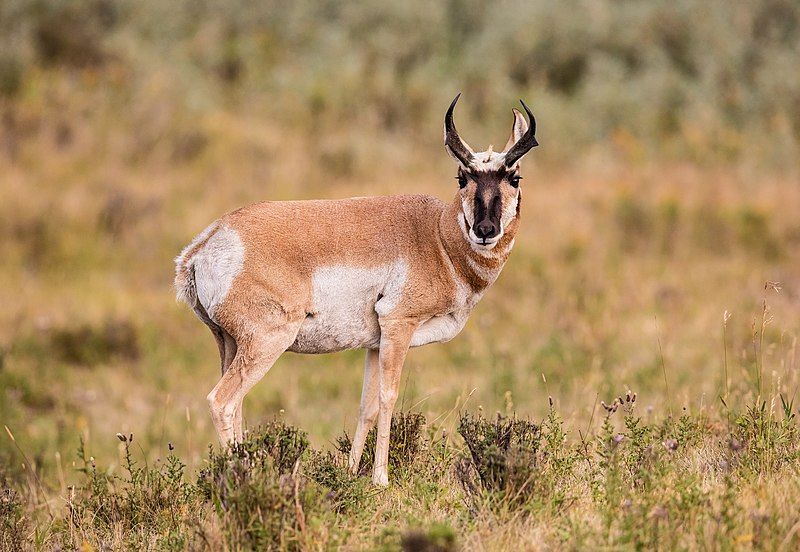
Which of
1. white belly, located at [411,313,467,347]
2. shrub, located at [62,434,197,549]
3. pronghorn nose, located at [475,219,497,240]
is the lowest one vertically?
shrub, located at [62,434,197,549]

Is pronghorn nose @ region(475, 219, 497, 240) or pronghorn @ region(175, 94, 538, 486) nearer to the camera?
pronghorn nose @ region(475, 219, 497, 240)

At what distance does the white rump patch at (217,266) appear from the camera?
253 inches

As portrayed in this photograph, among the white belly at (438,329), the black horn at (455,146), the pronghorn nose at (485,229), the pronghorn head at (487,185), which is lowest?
the white belly at (438,329)

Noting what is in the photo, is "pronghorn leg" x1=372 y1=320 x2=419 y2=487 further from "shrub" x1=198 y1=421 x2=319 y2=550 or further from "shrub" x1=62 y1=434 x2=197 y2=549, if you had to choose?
"shrub" x1=62 y1=434 x2=197 y2=549

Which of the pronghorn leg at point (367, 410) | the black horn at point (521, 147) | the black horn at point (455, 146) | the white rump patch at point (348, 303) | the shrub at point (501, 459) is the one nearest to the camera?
the shrub at point (501, 459)

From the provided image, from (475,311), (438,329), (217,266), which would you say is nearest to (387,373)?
(438,329)

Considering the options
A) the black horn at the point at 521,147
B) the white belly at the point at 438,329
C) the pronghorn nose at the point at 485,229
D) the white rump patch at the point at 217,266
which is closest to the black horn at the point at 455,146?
the black horn at the point at 521,147

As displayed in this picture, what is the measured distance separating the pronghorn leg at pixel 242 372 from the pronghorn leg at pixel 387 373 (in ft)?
2.15

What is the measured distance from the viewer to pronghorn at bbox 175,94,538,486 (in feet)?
21.0

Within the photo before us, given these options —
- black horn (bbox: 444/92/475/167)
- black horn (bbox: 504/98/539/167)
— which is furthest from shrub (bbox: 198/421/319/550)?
black horn (bbox: 504/98/539/167)

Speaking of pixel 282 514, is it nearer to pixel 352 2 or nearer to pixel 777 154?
pixel 777 154

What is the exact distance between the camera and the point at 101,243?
15.7m

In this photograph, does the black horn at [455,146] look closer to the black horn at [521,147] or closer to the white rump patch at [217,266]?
the black horn at [521,147]

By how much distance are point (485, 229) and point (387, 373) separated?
1184mm
